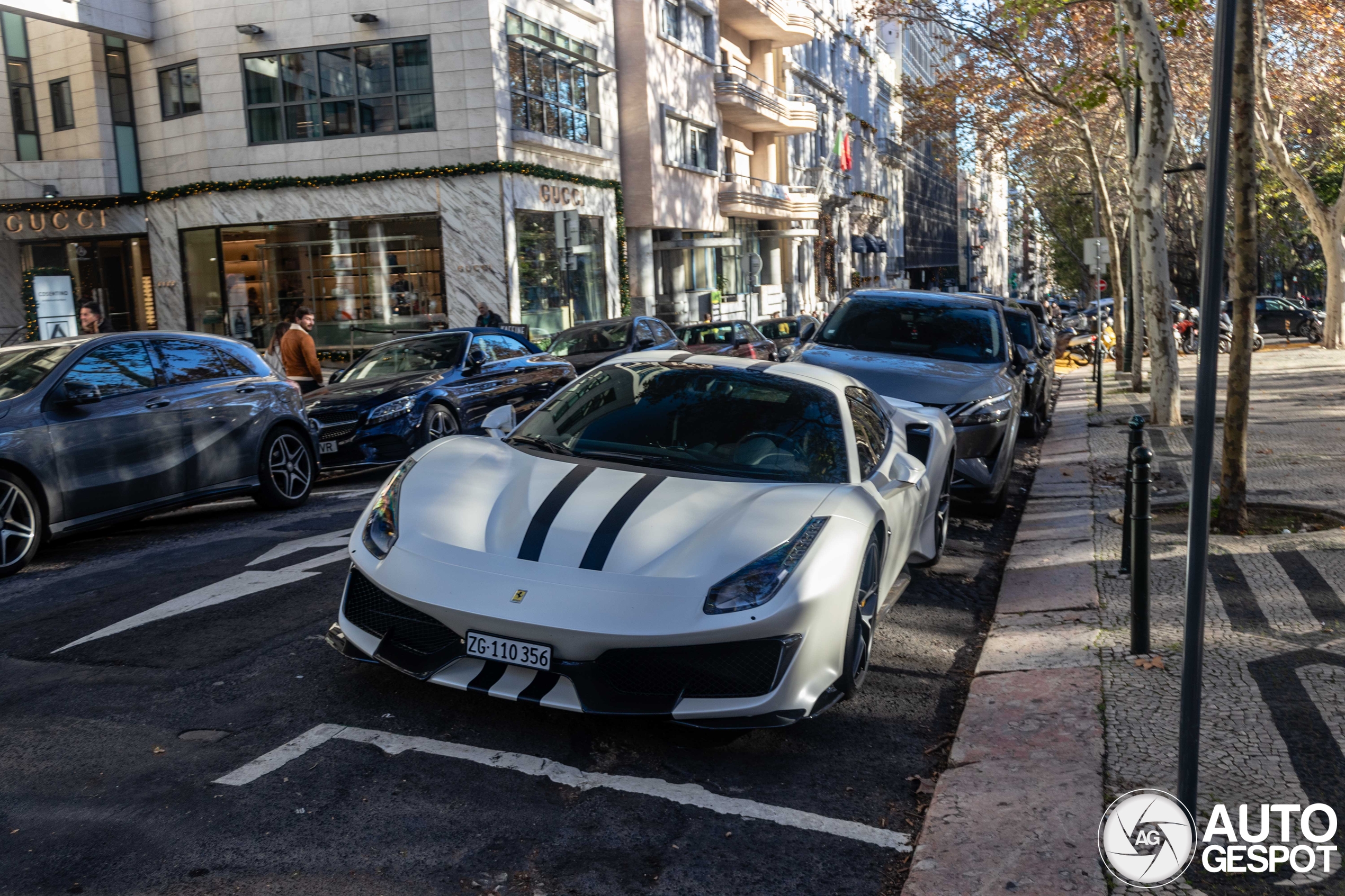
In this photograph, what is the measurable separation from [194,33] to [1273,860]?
95.3 feet

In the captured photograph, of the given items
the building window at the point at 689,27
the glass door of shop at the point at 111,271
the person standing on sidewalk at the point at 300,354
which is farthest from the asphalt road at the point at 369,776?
the building window at the point at 689,27

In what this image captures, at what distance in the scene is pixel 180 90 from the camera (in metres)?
28.0

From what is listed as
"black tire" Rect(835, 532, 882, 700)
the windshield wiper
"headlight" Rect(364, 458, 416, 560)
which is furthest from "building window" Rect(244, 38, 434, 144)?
"black tire" Rect(835, 532, 882, 700)

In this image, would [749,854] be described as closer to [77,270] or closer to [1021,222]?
[77,270]

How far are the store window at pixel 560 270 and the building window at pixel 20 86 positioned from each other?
42.5 ft

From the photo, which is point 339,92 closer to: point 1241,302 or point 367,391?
point 367,391

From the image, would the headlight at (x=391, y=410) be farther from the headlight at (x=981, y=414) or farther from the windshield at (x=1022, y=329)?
the windshield at (x=1022, y=329)

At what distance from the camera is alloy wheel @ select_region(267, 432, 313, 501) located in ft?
32.9

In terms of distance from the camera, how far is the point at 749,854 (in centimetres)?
362

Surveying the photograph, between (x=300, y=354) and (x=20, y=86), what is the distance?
20.7 metres

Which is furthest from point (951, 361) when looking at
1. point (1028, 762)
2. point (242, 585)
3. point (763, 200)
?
point (763, 200)

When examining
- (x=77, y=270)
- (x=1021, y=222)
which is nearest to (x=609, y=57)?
(x=77, y=270)

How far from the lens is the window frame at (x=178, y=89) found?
90.4 feet

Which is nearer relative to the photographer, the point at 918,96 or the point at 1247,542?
the point at 1247,542
